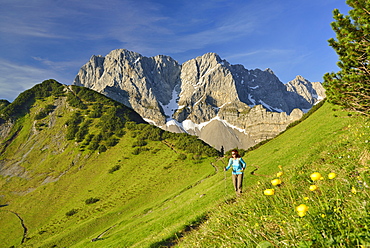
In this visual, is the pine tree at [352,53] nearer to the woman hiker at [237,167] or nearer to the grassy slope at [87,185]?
the woman hiker at [237,167]

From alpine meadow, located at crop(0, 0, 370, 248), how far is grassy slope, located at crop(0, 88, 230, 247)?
0.58m

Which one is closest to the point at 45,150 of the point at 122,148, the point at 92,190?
the point at 122,148

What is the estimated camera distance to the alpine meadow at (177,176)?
4.64m

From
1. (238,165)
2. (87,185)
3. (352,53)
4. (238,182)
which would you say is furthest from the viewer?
(87,185)

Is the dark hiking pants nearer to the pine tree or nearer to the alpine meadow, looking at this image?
the alpine meadow

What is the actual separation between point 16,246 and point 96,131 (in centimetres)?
8039

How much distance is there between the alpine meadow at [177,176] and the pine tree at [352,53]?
10 centimetres

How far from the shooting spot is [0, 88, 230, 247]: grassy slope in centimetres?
5916

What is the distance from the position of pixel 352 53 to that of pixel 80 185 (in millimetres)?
105994

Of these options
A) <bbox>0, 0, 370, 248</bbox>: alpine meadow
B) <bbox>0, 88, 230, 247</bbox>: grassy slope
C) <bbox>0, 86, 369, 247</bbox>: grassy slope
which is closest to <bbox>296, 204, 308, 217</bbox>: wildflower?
<bbox>0, 0, 370, 248</bbox>: alpine meadow

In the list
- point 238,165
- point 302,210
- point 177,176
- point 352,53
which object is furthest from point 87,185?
point 302,210

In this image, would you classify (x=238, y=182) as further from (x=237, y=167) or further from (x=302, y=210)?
(x=302, y=210)

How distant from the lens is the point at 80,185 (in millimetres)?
95125

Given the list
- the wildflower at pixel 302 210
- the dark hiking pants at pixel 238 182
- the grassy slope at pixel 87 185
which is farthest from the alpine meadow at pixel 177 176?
the dark hiking pants at pixel 238 182
